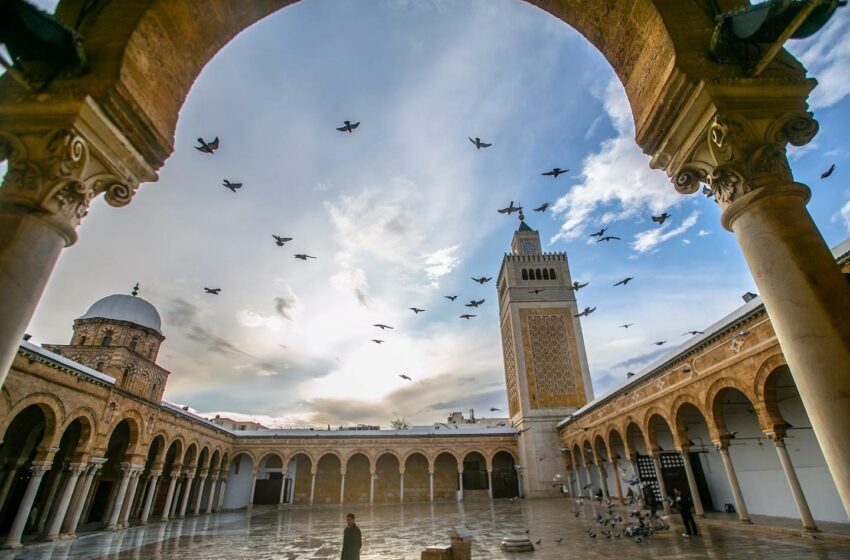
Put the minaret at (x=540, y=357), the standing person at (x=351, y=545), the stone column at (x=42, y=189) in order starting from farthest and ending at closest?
the minaret at (x=540, y=357) < the standing person at (x=351, y=545) < the stone column at (x=42, y=189)

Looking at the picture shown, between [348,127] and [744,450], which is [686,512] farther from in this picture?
[348,127]

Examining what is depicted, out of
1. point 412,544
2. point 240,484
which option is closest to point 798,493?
point 412,544

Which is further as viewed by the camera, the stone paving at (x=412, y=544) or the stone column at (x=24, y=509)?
the stone column at (x=24, y=509)

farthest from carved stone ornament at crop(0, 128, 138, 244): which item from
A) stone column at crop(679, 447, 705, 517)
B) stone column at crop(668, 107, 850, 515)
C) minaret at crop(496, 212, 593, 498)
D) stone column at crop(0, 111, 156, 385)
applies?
minaret at crop(496, 212, 593, 498)

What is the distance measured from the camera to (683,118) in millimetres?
2938

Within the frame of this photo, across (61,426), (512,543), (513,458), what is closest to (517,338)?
(513,458)

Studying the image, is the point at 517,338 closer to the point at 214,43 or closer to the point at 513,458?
the point at 513,458

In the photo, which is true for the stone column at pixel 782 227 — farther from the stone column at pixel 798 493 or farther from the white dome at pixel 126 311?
the white dome at pixel 126 311

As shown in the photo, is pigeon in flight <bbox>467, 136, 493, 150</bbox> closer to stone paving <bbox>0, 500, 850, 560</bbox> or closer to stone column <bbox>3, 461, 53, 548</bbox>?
stone paving <bbox>0, 500, 850, 560</bbox>

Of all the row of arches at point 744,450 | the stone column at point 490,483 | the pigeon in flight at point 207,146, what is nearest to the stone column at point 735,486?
the row of arches at point 744,450

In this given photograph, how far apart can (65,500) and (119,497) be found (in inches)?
108

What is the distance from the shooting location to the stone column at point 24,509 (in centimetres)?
1026

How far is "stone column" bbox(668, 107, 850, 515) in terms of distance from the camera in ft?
6.73

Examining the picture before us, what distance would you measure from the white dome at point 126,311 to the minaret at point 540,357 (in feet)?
78.7
